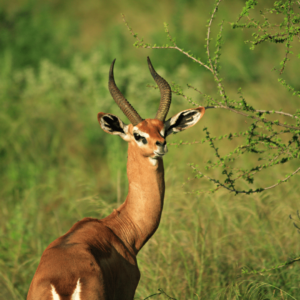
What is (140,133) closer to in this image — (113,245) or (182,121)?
(182,121)

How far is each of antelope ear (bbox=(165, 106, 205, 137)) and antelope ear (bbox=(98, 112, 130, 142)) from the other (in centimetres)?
44

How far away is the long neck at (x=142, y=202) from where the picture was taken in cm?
394

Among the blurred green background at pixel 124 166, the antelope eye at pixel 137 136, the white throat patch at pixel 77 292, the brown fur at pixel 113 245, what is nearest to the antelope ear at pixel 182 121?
the brown fur at pixel 113 245

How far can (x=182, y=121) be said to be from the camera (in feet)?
14.3

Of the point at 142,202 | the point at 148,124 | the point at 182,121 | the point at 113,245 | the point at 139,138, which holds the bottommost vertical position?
the point at 113,245

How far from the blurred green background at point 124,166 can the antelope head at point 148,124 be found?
1.62ft

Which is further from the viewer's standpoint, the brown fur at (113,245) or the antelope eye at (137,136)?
the antelope eye at (137,136)

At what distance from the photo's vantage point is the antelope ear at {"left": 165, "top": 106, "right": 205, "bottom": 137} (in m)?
4.24

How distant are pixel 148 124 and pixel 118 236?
1111mm

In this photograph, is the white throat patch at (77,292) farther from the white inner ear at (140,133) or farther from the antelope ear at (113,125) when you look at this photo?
the antelope ear at (113,125)

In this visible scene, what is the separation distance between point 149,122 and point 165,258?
2.08 meters

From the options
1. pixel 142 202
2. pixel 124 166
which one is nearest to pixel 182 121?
pixel 142 202

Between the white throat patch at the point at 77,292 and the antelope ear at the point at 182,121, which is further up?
the antelope ear at the point at 182,121

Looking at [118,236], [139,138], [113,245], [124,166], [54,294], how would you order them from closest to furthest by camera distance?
[54,294]
[113,245]
[118,236]
[139,138]
[124,166]
